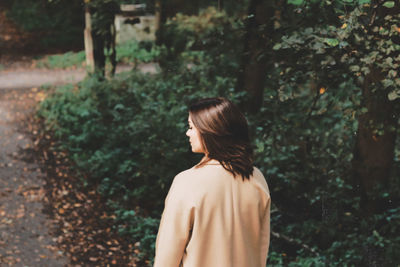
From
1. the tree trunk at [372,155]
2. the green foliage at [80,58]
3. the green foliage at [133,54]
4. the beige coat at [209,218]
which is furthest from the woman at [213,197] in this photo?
the green foliage at [133,54]

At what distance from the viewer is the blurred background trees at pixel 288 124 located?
4.54 metres

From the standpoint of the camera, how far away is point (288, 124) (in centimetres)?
637

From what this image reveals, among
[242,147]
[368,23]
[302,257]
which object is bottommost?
[302,257]

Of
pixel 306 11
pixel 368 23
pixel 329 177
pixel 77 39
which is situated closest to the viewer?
pixel 368 23

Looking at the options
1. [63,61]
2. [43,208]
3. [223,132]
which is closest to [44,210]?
[43,208]

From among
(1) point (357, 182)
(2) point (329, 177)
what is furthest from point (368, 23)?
(2) point (329, 177)

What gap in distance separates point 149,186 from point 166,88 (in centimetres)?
283

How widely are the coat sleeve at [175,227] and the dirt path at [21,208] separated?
159 inches

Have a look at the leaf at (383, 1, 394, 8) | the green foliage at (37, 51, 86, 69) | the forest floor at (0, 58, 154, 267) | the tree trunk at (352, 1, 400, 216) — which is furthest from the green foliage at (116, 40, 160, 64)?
the leaf at (383, 1, 394, 8)

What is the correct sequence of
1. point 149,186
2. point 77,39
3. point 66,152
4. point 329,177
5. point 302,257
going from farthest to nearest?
point 77,39, point 66,152, point 149,186, point 329,177, point 302,257

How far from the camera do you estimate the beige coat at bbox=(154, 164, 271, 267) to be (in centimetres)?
232

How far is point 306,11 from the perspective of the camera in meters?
4.77

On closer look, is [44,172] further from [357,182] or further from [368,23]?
[368,23]

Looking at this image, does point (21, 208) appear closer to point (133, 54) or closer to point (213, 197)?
point (213, 197)
